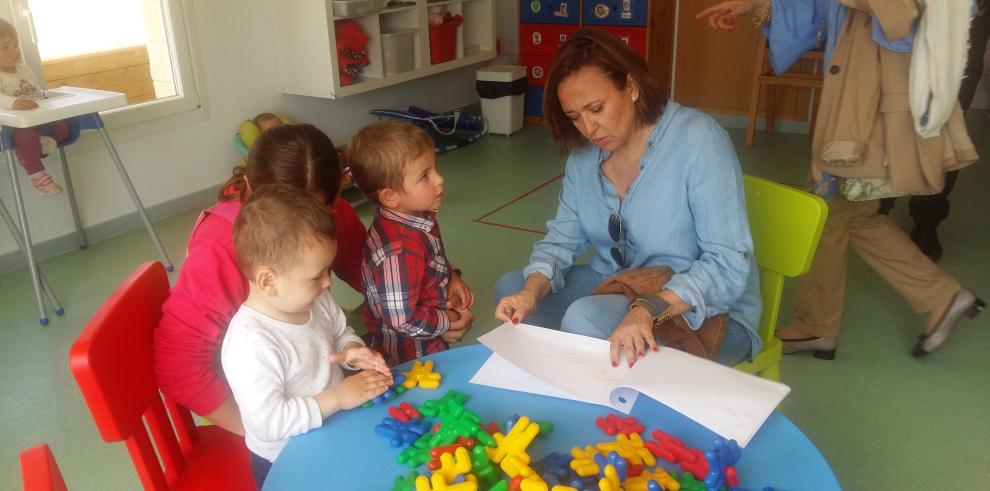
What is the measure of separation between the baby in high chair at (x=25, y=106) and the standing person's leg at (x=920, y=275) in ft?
8.98

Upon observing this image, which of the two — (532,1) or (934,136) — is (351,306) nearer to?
(934,136)

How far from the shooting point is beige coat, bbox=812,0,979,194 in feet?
6.50

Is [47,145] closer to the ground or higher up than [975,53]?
closer to the ground

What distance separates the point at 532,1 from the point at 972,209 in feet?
10.1

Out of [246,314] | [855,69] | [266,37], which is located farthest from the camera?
[266,37]

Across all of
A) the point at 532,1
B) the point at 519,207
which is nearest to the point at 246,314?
the point at 519,207

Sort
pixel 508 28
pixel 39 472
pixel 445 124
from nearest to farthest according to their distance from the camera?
1. pixel 39 472
2. pixel 445 124
3. pixel 508 28

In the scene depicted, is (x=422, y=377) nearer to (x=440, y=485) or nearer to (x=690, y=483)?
(x=440, y=485)

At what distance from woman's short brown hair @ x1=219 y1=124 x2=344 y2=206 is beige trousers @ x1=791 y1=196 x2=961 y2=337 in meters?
1.53

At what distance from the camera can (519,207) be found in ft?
12.4

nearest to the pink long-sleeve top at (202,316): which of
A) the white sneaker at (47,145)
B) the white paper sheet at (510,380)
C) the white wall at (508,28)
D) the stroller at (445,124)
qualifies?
the white paper sheet at (510,380)

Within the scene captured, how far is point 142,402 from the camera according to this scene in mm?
1145

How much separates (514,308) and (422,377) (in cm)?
32

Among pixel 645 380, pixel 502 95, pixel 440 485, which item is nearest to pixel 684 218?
pixel 645 380
